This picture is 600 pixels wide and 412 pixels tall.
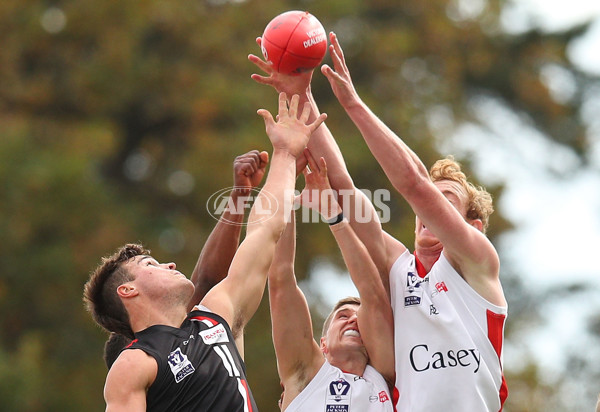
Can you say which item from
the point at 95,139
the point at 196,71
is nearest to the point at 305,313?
the point at 95,139

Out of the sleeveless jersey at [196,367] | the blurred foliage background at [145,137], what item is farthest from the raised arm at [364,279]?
the blurred foliage background at [145,137]

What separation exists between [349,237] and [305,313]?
2.69 ft

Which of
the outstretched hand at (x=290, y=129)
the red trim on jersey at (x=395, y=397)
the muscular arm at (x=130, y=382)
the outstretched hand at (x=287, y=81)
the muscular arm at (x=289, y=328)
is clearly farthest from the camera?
the muscular arm at (x=289, y=328)

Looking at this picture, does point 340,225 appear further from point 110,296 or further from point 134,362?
point 134,362

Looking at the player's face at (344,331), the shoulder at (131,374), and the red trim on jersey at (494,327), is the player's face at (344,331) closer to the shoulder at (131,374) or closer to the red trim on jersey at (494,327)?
the red trim on jersey at (494,327)

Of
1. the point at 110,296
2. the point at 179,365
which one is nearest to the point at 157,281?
the point at 110,296

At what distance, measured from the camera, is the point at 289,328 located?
7.79 meters

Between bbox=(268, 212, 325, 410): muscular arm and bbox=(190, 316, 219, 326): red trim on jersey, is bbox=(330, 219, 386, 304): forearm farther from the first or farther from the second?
bbox=(190, 316, 219, 326): red trim on jersey

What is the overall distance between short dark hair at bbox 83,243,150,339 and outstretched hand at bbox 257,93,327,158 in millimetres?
1251

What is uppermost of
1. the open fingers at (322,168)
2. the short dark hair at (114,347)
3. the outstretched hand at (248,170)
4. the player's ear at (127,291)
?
the open fingers at (322,168)

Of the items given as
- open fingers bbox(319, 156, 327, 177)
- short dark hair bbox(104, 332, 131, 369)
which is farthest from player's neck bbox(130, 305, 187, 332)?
open fingers bbox(319, 156, 327, 177)

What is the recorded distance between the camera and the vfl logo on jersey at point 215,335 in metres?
6.28

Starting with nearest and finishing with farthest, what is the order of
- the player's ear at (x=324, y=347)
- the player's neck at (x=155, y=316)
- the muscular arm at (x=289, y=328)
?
1. the player's neck at (x=155, y=316)
2. the muscular arm at (x=289, y=328)
3. the player's ear at (x=324, y=347)

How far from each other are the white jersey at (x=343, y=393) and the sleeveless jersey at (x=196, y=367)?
1.37 meters
